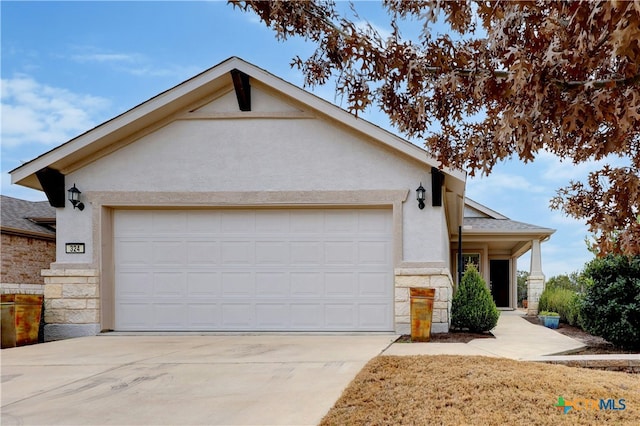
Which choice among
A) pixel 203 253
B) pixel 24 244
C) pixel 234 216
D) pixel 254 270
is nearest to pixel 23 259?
pixel 24 244

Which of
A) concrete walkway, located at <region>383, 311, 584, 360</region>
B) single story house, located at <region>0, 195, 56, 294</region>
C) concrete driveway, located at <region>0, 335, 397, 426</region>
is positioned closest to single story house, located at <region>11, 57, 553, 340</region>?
concrete walkway, located at <region>383, 311, 584, 360</region>

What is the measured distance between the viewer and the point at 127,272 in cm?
973

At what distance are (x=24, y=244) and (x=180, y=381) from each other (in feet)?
36.9

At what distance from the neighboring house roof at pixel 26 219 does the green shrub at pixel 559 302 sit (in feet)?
47.1

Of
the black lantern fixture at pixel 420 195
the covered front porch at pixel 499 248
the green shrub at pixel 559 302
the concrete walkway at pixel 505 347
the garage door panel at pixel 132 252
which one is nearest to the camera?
the concrete walkway at pixel 505 347

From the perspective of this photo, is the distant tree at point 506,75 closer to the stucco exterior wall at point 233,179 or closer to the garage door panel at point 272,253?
the stucco exterior wall at point 233,179

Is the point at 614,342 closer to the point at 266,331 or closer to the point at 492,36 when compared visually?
the point at 266,331

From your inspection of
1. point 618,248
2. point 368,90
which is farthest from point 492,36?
point 618,248

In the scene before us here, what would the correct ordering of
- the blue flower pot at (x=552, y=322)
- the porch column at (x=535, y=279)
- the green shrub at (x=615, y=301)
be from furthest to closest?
the porch column at (x=535, y=279) → the blue flower pot at (x=552, y=322) → the green shrub at (x=615, y=301)

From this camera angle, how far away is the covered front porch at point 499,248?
1627 cm

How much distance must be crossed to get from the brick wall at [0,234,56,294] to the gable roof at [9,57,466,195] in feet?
16.1

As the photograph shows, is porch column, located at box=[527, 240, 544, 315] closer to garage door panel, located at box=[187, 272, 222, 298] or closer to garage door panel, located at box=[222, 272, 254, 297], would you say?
garage door panel, located at box=[222, 272, 254, 297]

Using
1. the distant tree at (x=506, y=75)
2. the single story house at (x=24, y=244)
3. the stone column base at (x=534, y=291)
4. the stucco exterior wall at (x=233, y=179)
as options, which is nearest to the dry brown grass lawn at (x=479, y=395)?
the distant tree at (x=506, y=75)

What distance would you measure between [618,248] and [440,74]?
238 centimetres
